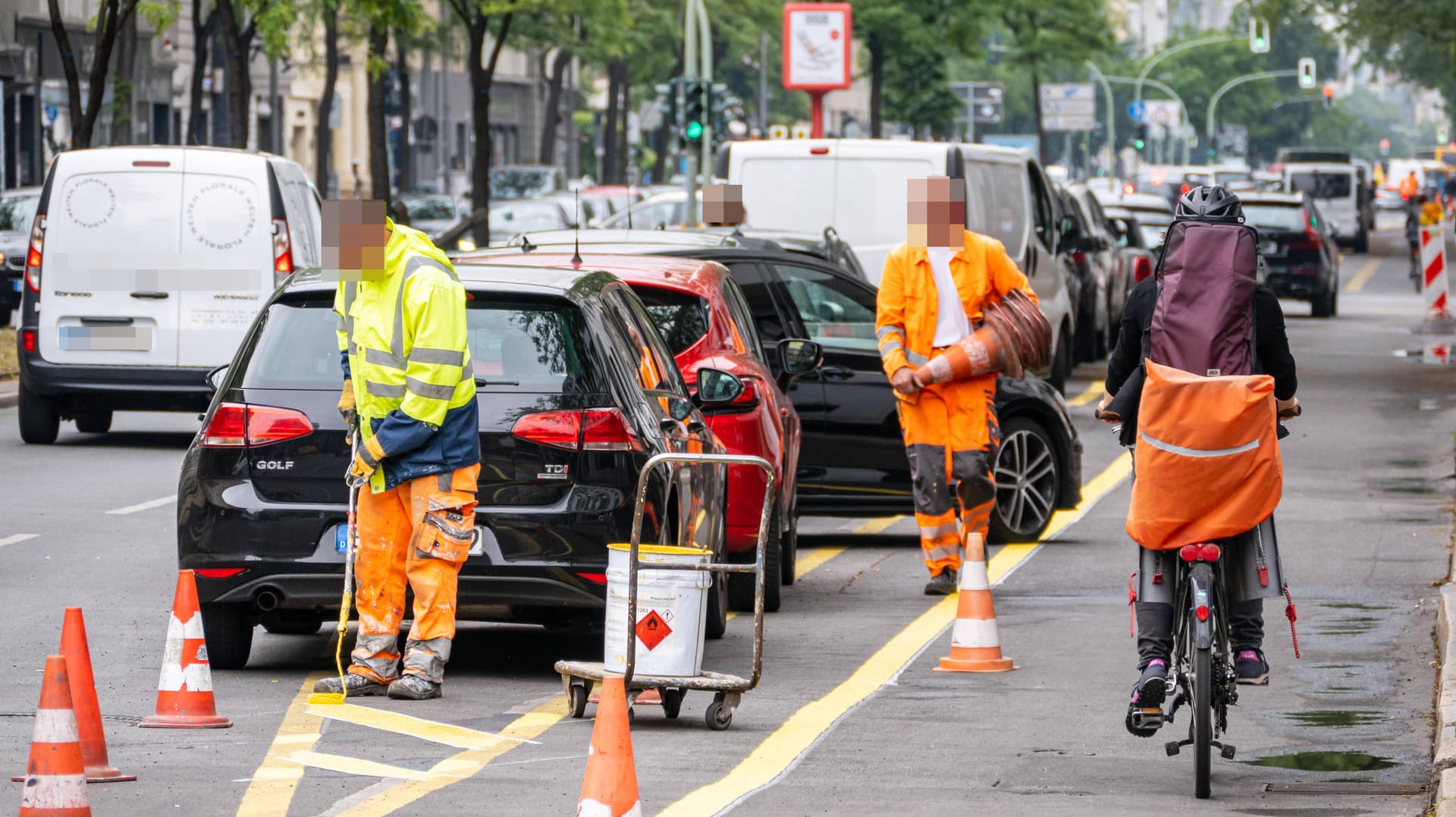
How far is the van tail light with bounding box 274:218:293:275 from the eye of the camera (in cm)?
1727

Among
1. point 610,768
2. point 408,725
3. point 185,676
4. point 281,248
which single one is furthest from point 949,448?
point 281,248

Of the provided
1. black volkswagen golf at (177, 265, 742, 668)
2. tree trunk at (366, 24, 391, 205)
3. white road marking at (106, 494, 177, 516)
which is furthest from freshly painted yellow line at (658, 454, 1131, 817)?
tree trunk at (366, 24, 391, 205)

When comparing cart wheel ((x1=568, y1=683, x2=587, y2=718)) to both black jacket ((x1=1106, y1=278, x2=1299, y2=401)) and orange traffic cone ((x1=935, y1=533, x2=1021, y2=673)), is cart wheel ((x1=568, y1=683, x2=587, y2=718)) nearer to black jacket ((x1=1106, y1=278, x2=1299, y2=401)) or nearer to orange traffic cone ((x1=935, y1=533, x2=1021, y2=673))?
orange traffic cone ((x1=935, y1=533, x2=1021, y2=673))

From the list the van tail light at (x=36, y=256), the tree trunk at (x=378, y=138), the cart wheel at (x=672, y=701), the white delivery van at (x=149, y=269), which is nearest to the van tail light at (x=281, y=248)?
the white delivery van at (x=149, y=269)

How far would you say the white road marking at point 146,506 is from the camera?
14.0 m

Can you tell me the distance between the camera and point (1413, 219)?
47594 mm

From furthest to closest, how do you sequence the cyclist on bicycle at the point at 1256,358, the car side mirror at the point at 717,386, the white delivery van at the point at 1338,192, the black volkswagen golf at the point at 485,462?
the white delivery van at the point at 1338,192 → the car side mirror at the point at 717,386 → the black volkswagen golf at the point at 485,462 → the cyclist on bicycle at the point at 1256,358

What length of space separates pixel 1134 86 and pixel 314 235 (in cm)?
12158

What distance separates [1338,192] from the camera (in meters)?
67.8

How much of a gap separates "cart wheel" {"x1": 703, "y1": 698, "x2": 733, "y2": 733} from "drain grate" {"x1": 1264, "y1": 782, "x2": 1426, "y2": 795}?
5.51 feet

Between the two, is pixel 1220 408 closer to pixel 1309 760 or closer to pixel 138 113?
pixel 1309 760

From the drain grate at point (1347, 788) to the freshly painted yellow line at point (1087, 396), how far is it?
50.2 ft

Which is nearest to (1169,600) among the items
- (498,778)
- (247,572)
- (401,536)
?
(498,778)

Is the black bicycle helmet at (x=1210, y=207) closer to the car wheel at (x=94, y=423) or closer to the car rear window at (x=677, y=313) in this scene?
the car rear window at (x=677, y=313)
